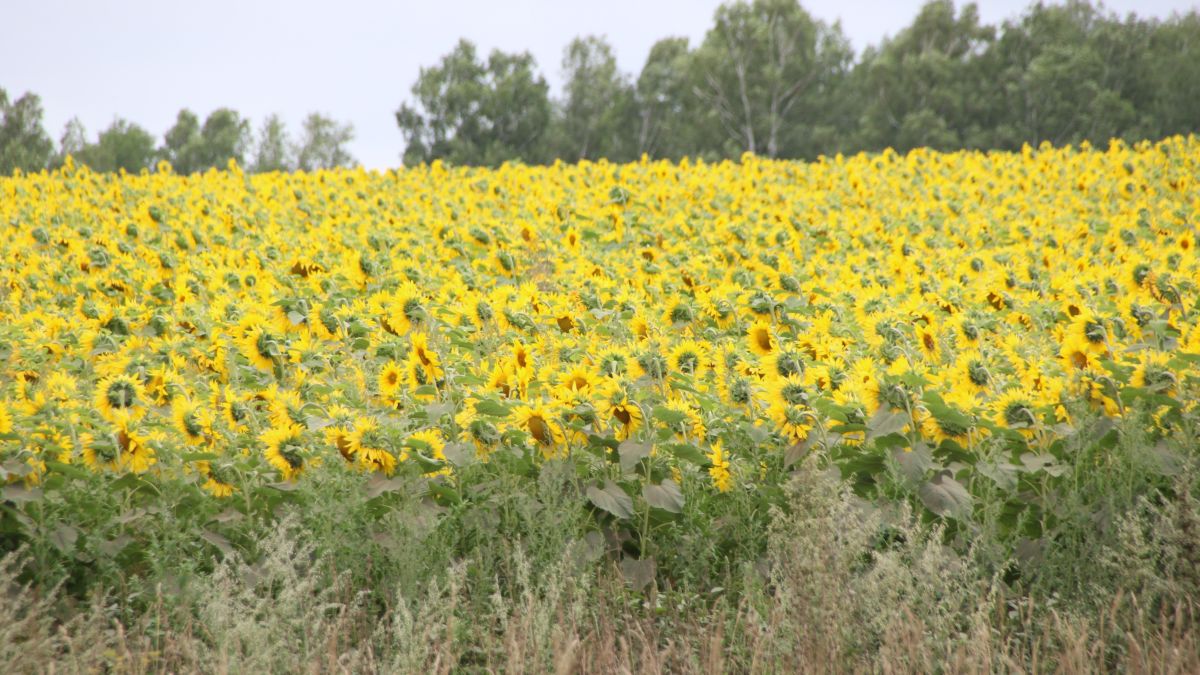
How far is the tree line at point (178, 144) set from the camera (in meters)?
35.4

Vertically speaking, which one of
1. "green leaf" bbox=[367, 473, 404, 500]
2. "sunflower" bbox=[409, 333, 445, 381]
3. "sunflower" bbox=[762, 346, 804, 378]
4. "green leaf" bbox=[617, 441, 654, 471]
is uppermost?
"sunflower" bbox=[409, 333, 445, 381]

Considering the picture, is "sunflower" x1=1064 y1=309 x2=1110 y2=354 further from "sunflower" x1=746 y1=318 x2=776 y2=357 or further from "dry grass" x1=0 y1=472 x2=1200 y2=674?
"sunflower" x1=746 y1=318 x2=776 y2=357

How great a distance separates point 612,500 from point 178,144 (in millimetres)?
53752

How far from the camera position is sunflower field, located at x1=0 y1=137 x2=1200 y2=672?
4.04m

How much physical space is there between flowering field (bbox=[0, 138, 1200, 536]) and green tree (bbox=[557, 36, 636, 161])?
104 ft

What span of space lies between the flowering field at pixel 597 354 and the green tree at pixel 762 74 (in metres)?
29.0

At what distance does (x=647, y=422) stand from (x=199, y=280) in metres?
5.62

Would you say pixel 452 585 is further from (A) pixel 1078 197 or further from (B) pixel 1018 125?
(B) pixel 1018 125

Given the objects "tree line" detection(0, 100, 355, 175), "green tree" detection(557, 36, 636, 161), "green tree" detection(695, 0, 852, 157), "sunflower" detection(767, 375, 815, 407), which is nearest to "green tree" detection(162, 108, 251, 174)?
"tree line" detection(0, 100, 355, 175)

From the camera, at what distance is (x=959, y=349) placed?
226 inches

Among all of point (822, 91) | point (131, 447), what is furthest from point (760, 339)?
point (822, 91)

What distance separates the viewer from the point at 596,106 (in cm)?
4322

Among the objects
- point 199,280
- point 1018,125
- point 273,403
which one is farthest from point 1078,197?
point 1018,125

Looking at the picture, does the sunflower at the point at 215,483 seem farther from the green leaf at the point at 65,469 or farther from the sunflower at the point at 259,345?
the sunflower at the point at 259,345
